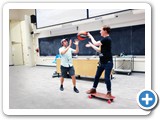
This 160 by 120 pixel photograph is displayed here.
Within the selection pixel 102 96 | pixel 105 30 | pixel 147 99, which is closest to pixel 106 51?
pixel 105 30

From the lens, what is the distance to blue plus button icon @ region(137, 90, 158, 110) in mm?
1458

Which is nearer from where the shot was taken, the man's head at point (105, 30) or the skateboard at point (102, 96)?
the man's head at point (105, 30)

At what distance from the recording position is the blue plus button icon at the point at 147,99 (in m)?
1.46

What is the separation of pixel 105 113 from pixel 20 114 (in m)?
0.86

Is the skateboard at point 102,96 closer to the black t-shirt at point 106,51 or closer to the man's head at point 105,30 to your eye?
the black t-shirt at point 106,51

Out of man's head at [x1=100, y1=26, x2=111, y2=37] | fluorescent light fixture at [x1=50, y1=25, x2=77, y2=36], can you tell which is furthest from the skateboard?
fluorescent light fixture at [x1=50, y1=25, x2=77, y2=36]

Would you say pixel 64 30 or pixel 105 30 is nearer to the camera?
pixel 105 30

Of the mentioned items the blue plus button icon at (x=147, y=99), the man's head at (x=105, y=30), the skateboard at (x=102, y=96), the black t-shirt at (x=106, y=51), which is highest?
the man's head at (x=105, y=30)

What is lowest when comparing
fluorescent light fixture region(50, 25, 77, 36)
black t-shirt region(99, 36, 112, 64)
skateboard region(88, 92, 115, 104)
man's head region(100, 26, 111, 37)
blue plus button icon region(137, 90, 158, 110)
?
skateboard region(88, 92, 115, 104)

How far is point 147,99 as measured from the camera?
1.48m

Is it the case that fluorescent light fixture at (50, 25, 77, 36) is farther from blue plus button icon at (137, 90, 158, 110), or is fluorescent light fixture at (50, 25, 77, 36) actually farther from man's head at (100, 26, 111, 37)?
blue plus button icon at (137, 90, 158, 110)

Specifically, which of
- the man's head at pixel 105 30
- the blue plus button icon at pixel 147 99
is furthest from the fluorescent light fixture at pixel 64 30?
the blue plus button icon at pixel 147 99

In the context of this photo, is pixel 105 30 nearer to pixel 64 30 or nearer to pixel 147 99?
pixel 147 99
